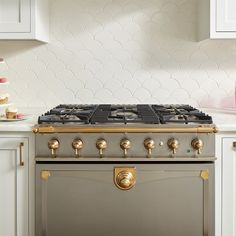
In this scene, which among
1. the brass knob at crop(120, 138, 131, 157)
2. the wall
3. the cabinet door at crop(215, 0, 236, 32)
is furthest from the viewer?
the wall

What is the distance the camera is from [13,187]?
229 cm

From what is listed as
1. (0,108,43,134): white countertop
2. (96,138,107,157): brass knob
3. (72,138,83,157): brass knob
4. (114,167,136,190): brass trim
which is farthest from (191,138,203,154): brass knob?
(0,108,43,134): white countertop

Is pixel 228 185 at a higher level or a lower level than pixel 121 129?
lower

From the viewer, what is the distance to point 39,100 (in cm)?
296

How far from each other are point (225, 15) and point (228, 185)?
888mm

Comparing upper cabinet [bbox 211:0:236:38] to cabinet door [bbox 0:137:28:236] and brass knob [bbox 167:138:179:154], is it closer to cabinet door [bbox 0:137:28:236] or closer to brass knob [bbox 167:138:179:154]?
brass knob [bbox 167:138:179:154]

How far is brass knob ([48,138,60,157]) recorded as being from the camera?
7.20 ft

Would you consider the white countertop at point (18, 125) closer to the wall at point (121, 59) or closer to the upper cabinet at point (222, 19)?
the wall at point (121, 59)

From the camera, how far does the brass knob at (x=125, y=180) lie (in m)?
2.20

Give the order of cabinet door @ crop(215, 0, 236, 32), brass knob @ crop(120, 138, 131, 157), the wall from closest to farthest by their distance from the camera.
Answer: brass knob @ crop(120, 138, 131, 157)
cabinet door @ crop(215, 0, 236, 32)
the wall

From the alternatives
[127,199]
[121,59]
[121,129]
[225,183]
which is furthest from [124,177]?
[121,59]

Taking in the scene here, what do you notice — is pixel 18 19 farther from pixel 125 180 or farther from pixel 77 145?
pixel 125 180

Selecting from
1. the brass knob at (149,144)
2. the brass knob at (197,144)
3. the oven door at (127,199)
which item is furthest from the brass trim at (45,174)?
the brass knob at (197,144)

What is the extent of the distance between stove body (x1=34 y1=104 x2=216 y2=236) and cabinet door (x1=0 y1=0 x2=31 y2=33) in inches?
23.9
